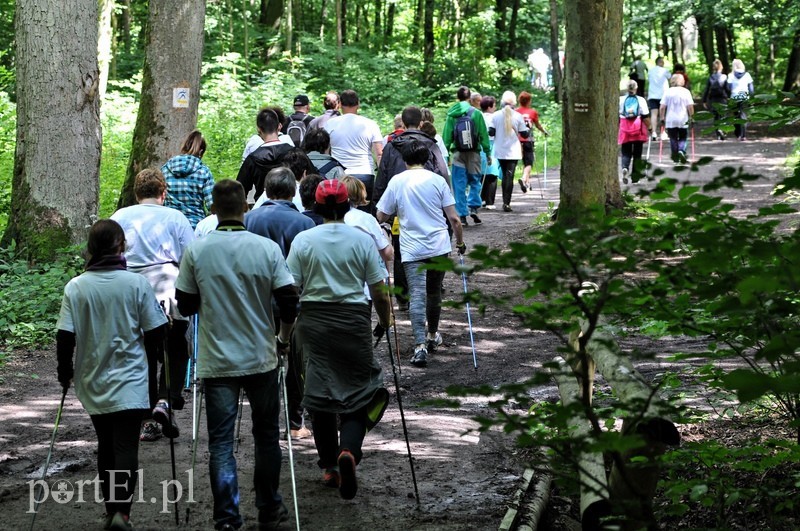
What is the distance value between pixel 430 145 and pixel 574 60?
13.8 ft

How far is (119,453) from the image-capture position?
223 inches

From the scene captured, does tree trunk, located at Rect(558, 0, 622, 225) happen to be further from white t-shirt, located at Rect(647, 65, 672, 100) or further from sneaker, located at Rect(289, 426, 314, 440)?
white t-shirt, located at Rect(647, 65, 672, 100)

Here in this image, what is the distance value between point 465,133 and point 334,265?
399 inches

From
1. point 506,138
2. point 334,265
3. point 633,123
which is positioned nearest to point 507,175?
point 506,138

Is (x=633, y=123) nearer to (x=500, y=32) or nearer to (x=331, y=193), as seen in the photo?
(x=331, y=193)

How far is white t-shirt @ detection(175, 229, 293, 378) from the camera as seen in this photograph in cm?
570

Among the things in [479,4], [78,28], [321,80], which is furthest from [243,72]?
[78,28]

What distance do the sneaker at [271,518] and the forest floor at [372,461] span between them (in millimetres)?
142

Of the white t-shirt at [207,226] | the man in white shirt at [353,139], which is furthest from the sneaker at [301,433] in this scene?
the man in white shirt at [353,139]

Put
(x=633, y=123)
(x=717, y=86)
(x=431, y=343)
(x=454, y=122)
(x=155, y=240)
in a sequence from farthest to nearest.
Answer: (x=717, y=86) → (x=633, y=123) → (x=454, y=122) → (x=431, y=343) → (x=155, y=240)

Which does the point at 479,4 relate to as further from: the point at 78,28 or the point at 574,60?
the point at 78,28

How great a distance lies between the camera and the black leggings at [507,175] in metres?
18.5

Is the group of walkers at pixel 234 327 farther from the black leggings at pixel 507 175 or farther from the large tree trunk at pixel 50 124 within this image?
the black leggings at pixel 507 175

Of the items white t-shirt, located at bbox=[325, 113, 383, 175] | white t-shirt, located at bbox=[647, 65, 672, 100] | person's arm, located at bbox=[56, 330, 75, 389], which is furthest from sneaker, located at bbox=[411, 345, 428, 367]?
white t-shirt, located at bbox=[647, 65, 672, 100]
